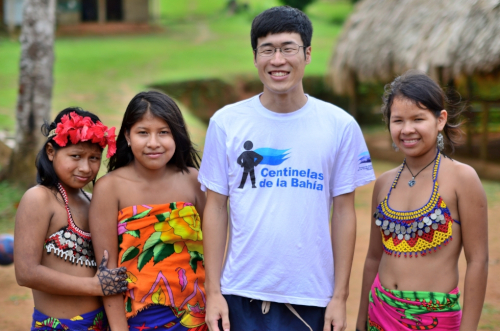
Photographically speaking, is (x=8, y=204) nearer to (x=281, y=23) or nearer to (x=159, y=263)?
(x=159, y=263)

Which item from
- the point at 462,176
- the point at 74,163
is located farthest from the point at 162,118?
the point at 462,176

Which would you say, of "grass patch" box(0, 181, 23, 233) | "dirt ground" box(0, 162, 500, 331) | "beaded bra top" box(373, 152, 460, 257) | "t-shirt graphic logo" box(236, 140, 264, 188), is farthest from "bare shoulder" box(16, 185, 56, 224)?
"grass patch" box(0, 181, 23, 233)

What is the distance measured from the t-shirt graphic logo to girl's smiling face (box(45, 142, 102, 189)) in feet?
2.33

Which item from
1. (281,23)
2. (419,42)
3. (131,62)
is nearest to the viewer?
(281,23)

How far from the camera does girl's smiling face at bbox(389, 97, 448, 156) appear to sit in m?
2.33

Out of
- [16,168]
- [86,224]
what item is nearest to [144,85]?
[16,168]

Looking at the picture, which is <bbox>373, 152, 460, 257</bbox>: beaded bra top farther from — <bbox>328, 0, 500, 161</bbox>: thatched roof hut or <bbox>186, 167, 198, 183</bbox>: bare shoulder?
<bbox>328, 0, 500, 161</bbox>: thatched roof hut

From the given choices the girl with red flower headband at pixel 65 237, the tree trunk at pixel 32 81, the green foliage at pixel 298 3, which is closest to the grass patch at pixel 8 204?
the tree trunk at pixel 32 81

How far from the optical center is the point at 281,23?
2172mm

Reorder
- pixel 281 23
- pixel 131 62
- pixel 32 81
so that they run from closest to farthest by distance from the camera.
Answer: pixel 281 23 → pixel 32 81 → pixel 131 62

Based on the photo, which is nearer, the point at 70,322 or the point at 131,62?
the point at 70,322

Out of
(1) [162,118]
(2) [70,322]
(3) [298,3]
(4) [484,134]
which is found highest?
(3) [298,3]

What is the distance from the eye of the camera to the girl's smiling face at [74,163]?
2.40 meters

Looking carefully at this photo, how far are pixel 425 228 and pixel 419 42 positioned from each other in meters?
7.12
